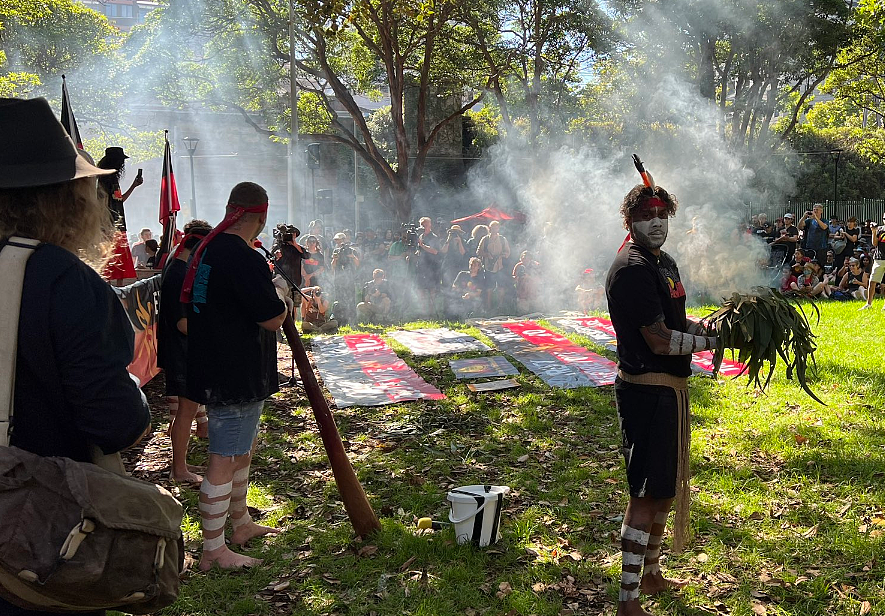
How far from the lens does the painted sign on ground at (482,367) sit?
8555mm

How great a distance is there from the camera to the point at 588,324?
11.5m

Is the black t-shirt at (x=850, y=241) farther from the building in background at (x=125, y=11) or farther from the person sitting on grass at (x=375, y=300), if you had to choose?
the building in background at (x=125, y=11)

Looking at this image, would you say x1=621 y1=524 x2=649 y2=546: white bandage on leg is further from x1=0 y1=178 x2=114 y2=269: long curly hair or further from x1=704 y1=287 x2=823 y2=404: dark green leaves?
x1=0 y1=178 x2=114 y2=269: long curly hair

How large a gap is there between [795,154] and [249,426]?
32.3m

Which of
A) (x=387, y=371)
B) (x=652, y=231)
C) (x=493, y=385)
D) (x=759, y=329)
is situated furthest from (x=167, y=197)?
(x=759, y=329)

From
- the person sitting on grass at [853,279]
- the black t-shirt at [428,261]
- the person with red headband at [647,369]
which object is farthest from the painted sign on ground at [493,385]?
the person sitting on grass at [853,279]

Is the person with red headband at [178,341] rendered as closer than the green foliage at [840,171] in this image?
Yes

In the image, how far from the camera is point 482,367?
887 cm

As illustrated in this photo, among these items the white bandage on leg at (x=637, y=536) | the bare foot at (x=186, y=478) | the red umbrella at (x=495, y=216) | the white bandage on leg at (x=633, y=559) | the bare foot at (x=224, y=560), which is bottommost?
the bare foot at (x=186, y=478)

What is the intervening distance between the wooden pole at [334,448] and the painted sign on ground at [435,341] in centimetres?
534

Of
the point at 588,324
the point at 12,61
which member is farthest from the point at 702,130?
the point at 12,61

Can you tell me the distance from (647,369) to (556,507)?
76.2 inches

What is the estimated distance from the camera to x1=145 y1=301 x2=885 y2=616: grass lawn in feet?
12.4

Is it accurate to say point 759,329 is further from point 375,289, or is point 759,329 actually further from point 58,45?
point 58,45
